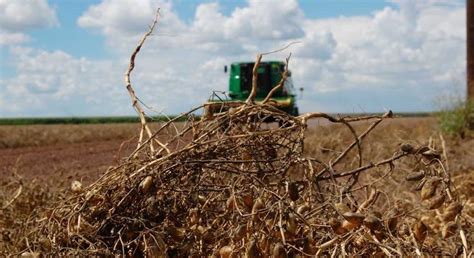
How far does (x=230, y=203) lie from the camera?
7.87ft

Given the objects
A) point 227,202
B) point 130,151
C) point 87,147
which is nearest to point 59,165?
point 87,147

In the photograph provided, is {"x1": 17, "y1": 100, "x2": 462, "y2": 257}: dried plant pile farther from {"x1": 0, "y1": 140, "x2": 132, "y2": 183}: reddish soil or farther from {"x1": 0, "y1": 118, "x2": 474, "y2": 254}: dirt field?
{"x1": 0, "y1": 140, "x2": 132, "y2": 183}: reddish soil

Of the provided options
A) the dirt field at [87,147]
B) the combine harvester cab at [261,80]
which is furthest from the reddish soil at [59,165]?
the combine harvester cab at [261,80]

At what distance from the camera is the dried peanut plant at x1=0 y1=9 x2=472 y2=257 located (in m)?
2.30

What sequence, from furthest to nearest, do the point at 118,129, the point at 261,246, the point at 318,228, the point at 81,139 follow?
1. the point at 118,129
2. the point at 81,139
3. the point at 318,228
4. the point at 261,246

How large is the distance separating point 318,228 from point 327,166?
0.28 meters

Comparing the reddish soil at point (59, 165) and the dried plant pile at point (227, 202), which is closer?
the dried plant pile at point (227, 202)

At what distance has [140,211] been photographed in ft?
8.28

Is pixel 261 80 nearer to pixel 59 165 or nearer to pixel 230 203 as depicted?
pixel 59 165

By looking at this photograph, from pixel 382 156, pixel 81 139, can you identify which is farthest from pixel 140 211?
pixel 81 139

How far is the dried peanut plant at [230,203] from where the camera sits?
230 centimetres

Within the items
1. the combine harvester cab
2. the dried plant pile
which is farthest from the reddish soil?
the combine harvester cab

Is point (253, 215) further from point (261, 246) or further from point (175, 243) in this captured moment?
point (175, 243)

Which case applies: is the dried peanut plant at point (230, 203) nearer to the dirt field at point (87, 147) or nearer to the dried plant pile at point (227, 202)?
the dried plant pile at point (227, 202)
